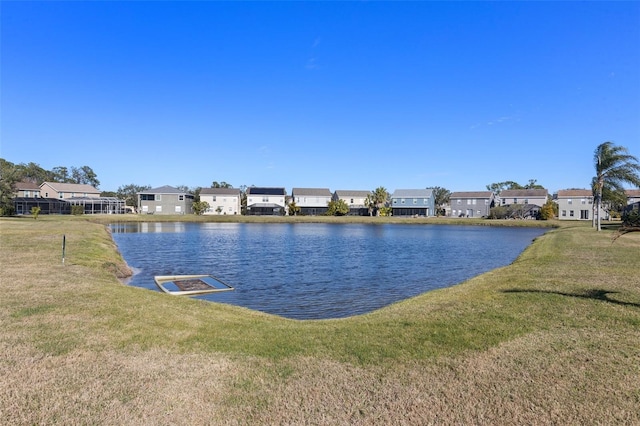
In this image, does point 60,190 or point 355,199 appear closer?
point 60,190

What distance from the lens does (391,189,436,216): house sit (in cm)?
9738

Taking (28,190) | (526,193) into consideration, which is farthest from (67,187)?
(526,193)

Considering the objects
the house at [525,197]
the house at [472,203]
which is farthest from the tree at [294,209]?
the house at [525,197]

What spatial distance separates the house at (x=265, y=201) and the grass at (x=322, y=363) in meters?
82.7

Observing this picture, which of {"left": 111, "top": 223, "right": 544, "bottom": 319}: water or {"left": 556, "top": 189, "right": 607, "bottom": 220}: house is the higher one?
{"left": 556, "top": 189, "right": 607, "bottom": 220}: house

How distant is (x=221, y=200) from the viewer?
9438cm

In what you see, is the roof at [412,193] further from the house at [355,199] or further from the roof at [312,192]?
the roof at [312,192]

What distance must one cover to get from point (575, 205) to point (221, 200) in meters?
81.2

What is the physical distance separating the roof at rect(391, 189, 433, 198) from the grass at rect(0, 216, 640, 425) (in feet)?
293

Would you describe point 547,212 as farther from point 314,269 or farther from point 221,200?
point 314,269

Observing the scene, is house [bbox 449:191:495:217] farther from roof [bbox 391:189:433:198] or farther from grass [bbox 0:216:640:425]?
grass [bbox 0:216:640:425]

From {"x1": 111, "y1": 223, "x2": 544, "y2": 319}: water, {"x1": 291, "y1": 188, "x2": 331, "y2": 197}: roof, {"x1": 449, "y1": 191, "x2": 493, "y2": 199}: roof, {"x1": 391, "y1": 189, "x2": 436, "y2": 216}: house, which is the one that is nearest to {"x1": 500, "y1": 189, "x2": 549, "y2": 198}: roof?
{"x1": 449, "y1": 191, "x2": 493, "y2": 199}: roof

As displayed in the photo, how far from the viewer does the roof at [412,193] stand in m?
97.8

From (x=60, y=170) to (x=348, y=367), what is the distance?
164m
